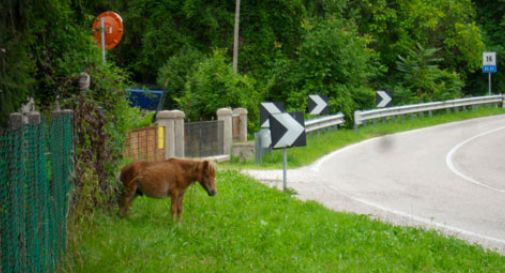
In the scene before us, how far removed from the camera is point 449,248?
10547mm

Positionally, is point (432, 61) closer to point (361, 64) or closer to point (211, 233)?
point (361, 64)

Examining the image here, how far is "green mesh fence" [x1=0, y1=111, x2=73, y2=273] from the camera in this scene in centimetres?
616

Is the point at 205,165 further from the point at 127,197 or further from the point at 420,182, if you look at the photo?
the point at 420,182

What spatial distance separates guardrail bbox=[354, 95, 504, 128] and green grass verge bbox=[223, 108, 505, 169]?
0.32 metres

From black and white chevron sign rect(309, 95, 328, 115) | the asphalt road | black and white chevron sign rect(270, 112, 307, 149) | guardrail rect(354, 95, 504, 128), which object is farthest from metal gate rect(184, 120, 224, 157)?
guardrail rect(354, 95, 504, 128)

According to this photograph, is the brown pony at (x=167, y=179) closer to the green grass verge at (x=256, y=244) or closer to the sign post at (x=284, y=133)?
the green grass verge at (x=256, y=244)

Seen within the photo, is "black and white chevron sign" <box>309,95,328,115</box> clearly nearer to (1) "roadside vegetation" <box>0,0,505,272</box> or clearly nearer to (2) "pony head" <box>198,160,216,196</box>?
(1) "roadside vegetation" <box>0,0,505,272</box>

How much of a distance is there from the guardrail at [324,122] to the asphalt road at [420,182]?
1506 millimetres

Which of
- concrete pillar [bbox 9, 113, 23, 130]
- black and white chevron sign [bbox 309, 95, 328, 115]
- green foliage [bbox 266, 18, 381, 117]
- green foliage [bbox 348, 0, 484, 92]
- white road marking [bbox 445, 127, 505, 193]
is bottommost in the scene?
white road marking [bbox 445, 127, 505, 193]

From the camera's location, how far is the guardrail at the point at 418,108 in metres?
31.4

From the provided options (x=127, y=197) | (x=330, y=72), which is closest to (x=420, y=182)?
(x=127, y=197)

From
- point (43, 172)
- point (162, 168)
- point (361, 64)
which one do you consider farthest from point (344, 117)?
point (43, 172)

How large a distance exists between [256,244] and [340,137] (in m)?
18.2

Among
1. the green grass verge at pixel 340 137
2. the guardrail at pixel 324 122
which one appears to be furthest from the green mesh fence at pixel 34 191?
the guardrail at pixel 324 122
